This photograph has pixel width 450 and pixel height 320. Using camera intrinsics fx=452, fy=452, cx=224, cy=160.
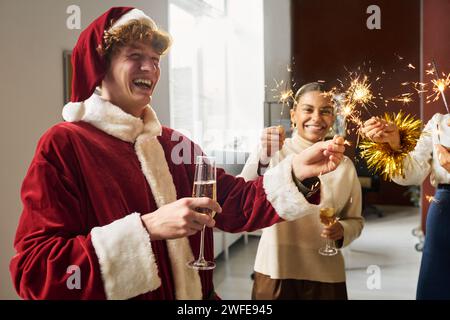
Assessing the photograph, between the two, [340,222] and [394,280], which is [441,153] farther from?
[394,280]

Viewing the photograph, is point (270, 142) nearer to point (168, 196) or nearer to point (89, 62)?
point (168, 196)

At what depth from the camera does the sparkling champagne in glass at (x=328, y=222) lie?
3.62ft

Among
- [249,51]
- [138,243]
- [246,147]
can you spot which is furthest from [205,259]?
[249,51]

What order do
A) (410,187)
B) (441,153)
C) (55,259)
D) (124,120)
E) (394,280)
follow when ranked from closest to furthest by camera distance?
(55,259)
(124,120)
(441,153)
(410,187)
(394,280)

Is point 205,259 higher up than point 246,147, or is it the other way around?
point 246,147

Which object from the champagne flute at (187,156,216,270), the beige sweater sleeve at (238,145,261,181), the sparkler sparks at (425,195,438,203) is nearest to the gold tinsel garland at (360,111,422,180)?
the sparkler sparks at (425,195,438,203)

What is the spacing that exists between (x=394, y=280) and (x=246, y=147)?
0.59m

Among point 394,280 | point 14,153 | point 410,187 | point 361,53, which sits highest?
point 361,53

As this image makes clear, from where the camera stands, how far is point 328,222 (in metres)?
1.12

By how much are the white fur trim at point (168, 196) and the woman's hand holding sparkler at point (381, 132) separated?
0.46 metres

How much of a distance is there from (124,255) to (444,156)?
0.78 metres

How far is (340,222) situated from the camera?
1154 mm

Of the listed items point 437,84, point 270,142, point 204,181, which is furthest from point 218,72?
point 437,84

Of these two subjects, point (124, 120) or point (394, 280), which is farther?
point (394, 280)
